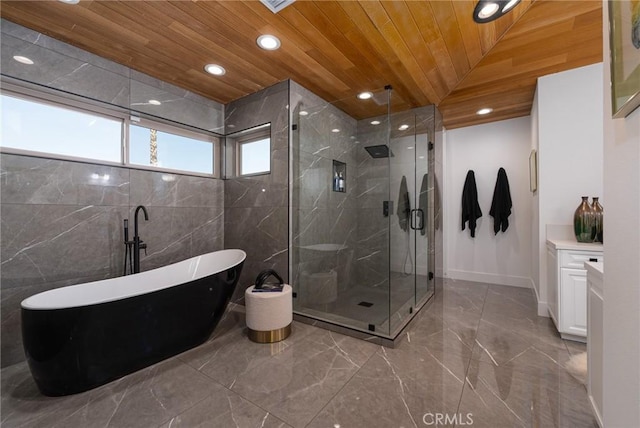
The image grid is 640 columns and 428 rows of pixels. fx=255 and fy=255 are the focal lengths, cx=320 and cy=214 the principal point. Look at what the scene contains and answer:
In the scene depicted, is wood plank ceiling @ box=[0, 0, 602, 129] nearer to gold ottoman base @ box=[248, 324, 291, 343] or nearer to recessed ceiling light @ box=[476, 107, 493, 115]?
recessed ceiling light @ box=[476, 107, 493, 115]

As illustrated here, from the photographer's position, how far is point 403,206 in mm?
Answer: 2855

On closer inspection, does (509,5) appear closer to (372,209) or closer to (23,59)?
(372,209)

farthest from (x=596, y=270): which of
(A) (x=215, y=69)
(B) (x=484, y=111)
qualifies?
(A) (x=215, y=69)

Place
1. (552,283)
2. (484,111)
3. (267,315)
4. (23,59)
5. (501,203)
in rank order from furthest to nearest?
(501,203), (484,111), (552,283), (267,315), (23,59)

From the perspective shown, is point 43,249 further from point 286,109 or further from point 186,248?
point 286,109

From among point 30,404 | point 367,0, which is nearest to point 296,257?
point 30,404

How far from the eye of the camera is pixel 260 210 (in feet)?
9.75

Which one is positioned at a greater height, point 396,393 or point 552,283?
point 552,283

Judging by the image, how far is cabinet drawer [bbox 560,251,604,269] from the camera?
204cm

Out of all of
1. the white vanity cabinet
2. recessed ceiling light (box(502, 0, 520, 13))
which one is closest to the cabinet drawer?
the white vanity cabinet

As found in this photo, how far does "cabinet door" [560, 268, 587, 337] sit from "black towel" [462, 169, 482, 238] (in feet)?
6.09

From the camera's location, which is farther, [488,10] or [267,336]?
[267,336]

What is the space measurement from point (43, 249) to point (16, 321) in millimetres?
537

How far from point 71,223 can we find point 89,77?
1256mm
